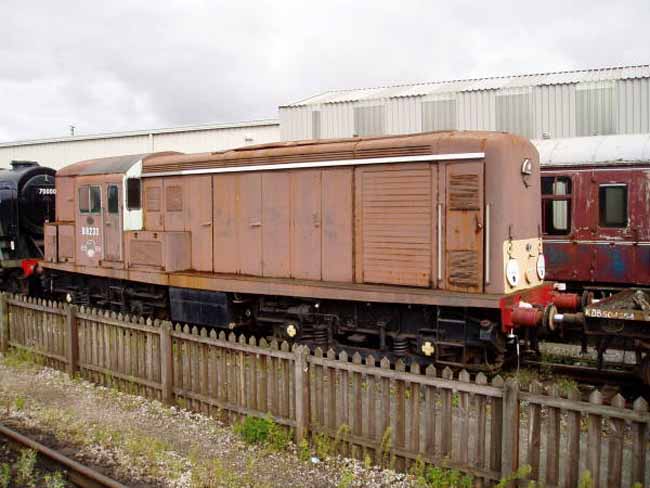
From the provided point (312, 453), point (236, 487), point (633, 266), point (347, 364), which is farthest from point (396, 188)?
point (633, 266)

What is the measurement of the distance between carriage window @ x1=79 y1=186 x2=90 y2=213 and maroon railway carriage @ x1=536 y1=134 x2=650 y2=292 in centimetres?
946

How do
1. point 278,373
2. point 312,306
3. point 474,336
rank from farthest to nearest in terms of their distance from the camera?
1. point 312,306
2. point 474,336
3. point 278,373

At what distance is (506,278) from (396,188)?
1.96 metres

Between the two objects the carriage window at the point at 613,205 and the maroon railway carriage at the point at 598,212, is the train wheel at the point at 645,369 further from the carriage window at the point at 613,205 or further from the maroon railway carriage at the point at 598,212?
the carriage window at the point at 613,205

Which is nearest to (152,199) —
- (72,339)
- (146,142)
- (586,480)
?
(72,339)

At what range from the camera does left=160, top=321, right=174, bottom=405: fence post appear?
8359 mm

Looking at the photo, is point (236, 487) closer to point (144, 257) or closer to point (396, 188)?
point (396, 188)

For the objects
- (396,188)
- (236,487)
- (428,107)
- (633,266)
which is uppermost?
(428,107)

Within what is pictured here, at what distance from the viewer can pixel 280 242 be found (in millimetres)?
10508

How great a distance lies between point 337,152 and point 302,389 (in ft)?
13.3

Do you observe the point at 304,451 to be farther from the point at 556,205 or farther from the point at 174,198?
the point at 556,205

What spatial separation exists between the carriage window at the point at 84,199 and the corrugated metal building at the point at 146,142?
1269cm

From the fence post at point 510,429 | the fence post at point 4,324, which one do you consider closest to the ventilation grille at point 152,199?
the fence post at point 4,324

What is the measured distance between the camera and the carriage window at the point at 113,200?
12930 mm
